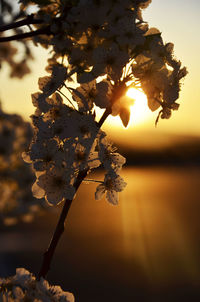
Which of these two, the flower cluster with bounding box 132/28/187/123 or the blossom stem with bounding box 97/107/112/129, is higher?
the flower cluster with bounding box 132/28/187/123

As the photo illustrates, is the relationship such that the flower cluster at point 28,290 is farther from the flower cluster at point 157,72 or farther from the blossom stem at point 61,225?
the flower cluster at point 157,72

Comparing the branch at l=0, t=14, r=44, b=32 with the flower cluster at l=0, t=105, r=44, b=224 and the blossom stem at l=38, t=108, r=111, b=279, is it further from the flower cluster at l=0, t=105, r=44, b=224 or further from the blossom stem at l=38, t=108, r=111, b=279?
the flower cluster at l=0, t=105, r=44, b=224

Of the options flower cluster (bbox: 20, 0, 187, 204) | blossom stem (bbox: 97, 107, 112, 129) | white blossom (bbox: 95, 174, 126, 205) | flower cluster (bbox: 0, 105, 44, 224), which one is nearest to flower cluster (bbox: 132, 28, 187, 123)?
flower cluster (bbox: 20, 0, 187, 204)

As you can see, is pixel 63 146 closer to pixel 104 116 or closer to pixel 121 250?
pixel 104 116

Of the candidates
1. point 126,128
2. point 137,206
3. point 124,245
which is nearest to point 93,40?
point 126,128

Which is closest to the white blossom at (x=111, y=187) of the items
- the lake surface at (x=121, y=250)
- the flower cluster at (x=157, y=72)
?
the flower cluster at (x=157, y=72)

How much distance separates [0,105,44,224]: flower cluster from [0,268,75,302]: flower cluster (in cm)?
225

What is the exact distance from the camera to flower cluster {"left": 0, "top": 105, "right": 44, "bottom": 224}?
4.10 m

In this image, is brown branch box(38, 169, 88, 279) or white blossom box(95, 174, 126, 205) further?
white blossom box(95, 174, 126, 205)

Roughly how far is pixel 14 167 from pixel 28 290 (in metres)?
2.47

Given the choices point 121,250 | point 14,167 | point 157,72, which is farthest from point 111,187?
point 121,250

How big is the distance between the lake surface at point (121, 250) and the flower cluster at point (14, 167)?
2576 millimetres

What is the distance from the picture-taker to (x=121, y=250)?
29.2 feet

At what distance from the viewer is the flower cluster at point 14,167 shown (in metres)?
4.10
